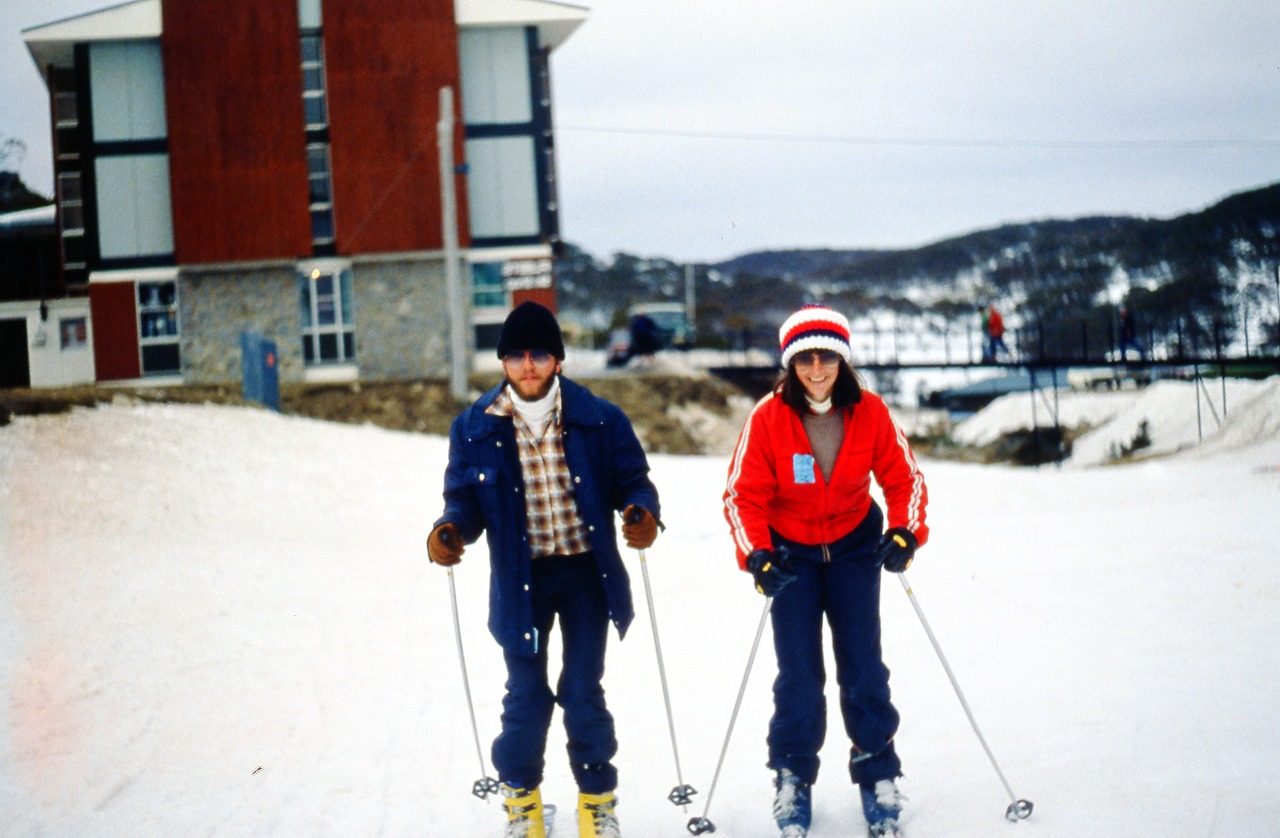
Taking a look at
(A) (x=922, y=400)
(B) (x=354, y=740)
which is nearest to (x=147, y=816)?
(B) (x=354, y=740)

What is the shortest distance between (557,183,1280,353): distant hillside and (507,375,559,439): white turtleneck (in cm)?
1556

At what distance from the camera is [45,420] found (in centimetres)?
1248

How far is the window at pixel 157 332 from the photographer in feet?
88.8

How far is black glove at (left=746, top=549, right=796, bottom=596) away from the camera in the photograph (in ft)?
12.7

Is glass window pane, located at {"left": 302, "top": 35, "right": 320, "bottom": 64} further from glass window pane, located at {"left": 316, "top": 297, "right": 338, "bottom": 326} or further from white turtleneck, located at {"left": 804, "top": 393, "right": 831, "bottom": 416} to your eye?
white turtleneck, located at {"left": 804, "top": 393, "right": 831, "bottom": 416}

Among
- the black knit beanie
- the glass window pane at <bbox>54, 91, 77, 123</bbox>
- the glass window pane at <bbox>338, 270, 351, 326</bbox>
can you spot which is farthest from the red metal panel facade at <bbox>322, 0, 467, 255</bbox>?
the black knit beanie

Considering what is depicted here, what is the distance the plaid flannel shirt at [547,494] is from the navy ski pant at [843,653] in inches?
27.2

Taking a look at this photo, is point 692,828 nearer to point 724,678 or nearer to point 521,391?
point 521,391

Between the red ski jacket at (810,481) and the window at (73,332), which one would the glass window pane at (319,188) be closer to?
the window at (73,332)

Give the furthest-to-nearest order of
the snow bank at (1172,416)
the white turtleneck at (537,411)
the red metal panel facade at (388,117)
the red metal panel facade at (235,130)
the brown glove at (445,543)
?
the red metal panel facade at (388,117) < the red metal panel facade at (235,130) < the snow bank at (1172,416) < the white turtleneck at (537,411) < the brown glove at (445,543)

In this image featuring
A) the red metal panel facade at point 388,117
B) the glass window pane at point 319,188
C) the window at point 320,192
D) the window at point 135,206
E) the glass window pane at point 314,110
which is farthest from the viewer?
the window at point 135,206

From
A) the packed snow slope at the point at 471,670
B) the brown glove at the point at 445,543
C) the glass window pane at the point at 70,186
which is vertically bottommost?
the packed snow slope at the point at 471,670

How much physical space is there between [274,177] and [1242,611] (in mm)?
23883

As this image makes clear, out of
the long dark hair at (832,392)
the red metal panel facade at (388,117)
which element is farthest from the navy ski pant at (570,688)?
the red metal panel facade at (388,117)
